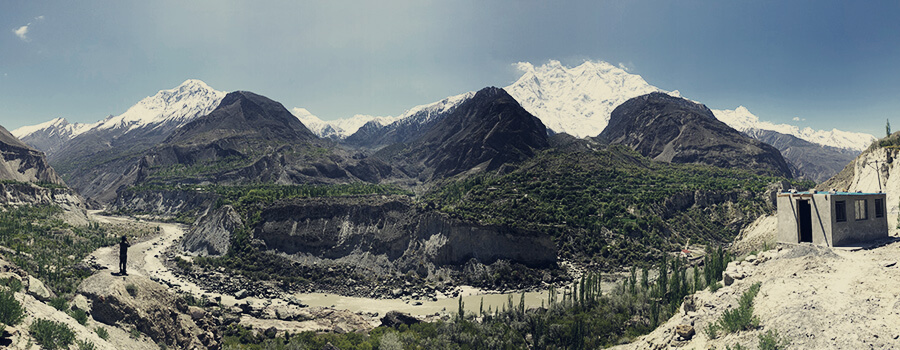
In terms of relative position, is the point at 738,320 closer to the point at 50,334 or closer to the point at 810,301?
the point at 810,301

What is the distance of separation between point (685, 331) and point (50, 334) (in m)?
26.2

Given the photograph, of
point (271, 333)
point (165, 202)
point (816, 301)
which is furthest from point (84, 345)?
point (165, 202)

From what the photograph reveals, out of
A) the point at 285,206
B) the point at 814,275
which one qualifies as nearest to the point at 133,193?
the point at 285,206

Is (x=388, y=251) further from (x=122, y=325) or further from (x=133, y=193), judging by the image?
(x=133, y=193)

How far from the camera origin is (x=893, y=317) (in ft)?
51.1

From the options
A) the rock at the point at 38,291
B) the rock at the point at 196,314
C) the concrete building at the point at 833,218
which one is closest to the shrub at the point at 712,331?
the concrete building at the point at 833,218

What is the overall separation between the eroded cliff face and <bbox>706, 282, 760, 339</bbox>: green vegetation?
46.8 metres

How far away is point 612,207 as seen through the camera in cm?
8994

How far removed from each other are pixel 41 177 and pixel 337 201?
444 feet

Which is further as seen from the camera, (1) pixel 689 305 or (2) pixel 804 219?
(2) pixel 804 219

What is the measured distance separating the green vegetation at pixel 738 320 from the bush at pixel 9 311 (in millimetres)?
27418

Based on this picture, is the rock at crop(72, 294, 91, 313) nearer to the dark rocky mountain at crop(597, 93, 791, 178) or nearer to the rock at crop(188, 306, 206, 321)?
the rock at crop(188, 306, 206, 321)

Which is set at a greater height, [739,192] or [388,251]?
[739,192]

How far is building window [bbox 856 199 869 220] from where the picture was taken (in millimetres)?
25656
